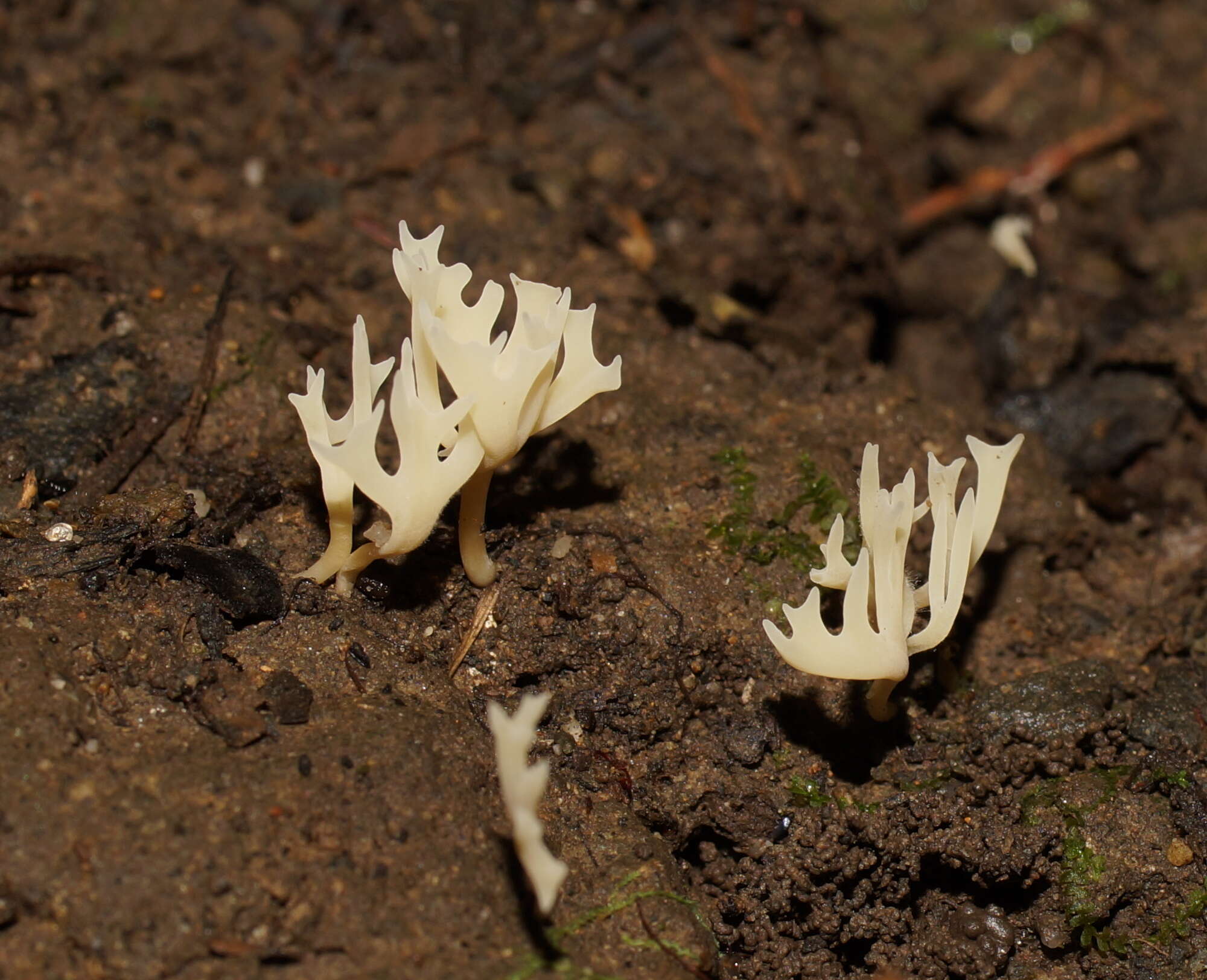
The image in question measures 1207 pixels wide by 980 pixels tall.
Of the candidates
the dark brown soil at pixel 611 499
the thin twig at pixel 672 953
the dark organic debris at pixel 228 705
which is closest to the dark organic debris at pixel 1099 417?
the dark brown soil at pixel 611 499

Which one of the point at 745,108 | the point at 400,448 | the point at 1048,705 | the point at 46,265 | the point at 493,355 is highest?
the point at 493,355

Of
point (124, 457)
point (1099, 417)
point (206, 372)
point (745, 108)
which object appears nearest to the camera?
point (124, 457)

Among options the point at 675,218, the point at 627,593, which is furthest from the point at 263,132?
the point at 627,593

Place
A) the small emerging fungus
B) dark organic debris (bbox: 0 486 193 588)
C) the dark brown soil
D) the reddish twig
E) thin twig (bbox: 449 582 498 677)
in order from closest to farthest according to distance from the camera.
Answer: the small emerging fungus < the dark brown soil < dark organic debris (bbox: 0 486 193 588) < thin twig (bbox: 449 582 498 677) < the reddish twig

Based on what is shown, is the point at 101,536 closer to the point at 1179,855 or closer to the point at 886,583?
the point at 886,583

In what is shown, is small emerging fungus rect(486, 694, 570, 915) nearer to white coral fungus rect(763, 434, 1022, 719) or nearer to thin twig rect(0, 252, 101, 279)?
white coral fungus rect(763, 434, 1022, 719)

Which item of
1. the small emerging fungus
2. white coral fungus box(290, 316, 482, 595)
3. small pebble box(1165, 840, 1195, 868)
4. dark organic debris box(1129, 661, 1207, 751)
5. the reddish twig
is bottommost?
small pebble box(1165, 840, 1195, 868)

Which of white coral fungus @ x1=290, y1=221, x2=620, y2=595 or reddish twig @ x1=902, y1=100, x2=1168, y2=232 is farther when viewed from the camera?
reddish twig @ x1=902, y1=100, x2=1168, y2=232

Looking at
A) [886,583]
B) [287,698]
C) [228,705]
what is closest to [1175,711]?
[886,583]

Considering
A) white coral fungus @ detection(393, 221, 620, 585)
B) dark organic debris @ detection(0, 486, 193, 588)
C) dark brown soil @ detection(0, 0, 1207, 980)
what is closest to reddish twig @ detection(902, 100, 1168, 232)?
dark brown soil @ detection(0, 0, 1207, 980)
